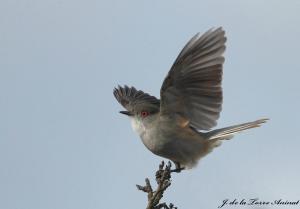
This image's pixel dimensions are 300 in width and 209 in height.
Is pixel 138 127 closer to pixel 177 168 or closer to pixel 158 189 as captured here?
pixel 177 168

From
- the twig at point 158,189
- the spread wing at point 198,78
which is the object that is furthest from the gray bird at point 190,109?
the twig at point 158,189

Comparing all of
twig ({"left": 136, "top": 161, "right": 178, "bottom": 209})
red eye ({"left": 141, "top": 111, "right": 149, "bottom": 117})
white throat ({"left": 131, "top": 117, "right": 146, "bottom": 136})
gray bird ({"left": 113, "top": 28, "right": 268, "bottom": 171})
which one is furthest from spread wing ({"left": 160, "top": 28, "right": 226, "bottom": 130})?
twig ({"left": 136, "top": 161, "right": 178, "bottom": 209})

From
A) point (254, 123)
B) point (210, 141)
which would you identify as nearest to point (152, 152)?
point (210, 141)

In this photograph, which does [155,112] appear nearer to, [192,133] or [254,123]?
[192,133]

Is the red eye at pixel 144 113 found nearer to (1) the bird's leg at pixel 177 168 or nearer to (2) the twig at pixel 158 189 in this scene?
(1) the bird's leg at pixel 177 168

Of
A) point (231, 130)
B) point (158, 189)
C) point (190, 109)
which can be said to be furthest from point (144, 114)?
point (158, 189)

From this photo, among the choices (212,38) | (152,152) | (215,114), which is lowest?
(152,152)

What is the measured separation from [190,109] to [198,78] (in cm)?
48

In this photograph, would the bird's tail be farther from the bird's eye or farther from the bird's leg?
the bird's eye

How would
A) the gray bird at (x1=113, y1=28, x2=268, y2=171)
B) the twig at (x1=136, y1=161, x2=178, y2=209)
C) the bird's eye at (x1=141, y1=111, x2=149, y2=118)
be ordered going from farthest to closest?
the bird's eye at (x1=141, y1=111, x2=149, y2=118) → the gray bird at (x1=113, y1=28, x2=268, y2=171) → the twig at (x1=136, y1=161, x2=178, y2=209)

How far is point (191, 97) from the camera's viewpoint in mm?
9133

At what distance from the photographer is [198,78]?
902cm

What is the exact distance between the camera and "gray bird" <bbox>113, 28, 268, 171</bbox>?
8.84 m

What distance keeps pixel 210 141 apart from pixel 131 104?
4.80 ft
